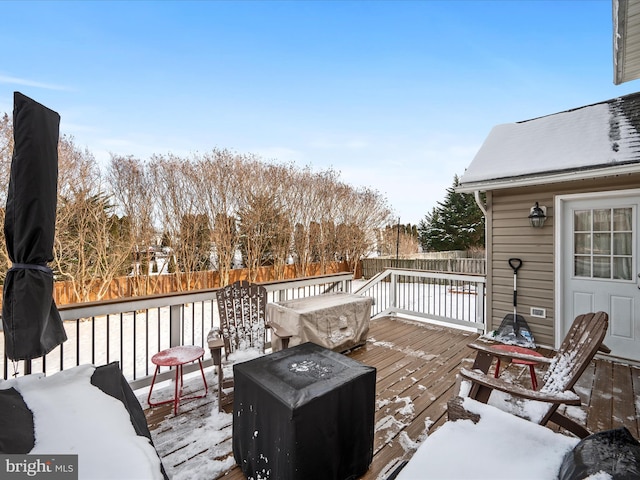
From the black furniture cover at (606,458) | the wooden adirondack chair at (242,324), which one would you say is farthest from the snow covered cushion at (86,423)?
the black furniture cover at (606,458)

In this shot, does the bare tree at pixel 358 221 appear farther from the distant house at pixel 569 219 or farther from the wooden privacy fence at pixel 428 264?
the distant house at pixel 569 219

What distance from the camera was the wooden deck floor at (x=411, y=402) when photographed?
6.68 ft

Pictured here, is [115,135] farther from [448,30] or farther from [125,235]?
[448,30]

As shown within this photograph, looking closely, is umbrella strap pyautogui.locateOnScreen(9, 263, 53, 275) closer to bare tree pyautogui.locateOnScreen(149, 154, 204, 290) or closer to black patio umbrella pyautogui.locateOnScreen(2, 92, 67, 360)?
black patio umbrella pyautogui.locateOnScreen(2, 92, 67, 360)

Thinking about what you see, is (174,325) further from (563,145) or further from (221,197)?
(221,197)

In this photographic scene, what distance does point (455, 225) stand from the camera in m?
20.0

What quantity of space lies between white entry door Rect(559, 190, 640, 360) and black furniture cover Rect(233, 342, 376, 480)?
379cm

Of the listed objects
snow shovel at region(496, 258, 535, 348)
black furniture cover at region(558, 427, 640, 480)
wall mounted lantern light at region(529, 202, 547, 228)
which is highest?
wall mounted lantern light at region(529, 202, 547, 228)

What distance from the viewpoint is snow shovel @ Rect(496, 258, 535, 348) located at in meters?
4.25

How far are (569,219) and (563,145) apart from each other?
1.09 meters

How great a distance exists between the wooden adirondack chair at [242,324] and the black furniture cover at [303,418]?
2.88 ft

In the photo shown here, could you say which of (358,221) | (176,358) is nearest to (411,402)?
(176,358)

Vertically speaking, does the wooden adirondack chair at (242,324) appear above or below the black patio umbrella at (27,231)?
below

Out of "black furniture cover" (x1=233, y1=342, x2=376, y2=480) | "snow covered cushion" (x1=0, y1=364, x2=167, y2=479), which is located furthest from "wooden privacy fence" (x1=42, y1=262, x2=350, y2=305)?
"black furniture cover" (x1=233, y1=342, x2=376, y2=480)
